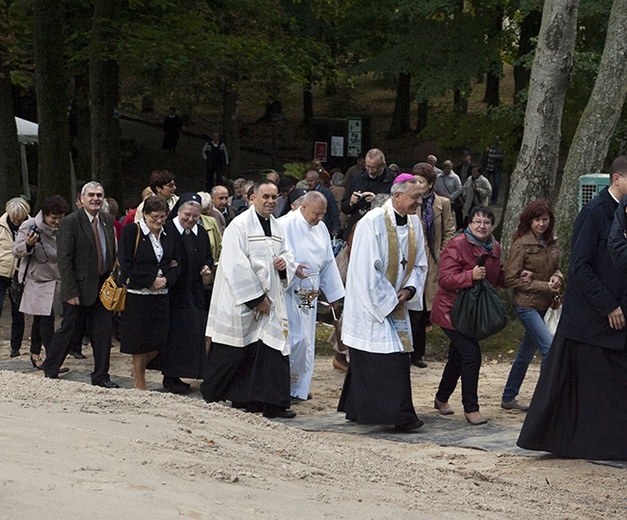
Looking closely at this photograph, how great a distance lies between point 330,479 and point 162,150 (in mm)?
32823

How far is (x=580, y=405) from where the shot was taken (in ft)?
26.0

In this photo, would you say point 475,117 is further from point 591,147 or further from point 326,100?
point 326,100

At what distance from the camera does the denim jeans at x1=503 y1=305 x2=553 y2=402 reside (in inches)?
378

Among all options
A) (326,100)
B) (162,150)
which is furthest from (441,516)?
(326,100)

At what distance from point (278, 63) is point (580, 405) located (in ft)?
47.0

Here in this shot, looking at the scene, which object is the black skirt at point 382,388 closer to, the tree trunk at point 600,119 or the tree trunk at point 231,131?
the tree trunk at point 600,119

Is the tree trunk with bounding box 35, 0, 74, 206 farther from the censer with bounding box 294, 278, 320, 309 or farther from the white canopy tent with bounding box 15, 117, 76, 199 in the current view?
the censer with bounding box 294, 278, 320, 309

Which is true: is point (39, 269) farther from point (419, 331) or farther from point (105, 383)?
point (419, 331)

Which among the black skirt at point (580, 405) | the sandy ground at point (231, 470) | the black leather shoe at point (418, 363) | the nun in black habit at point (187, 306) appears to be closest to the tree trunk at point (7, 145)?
the black leather shoe at point (418, 363)

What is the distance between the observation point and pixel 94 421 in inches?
288

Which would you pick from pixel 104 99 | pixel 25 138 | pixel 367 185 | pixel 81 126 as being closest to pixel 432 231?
pixel 367 185

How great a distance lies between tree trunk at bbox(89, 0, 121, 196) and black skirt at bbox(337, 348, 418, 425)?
12123mm

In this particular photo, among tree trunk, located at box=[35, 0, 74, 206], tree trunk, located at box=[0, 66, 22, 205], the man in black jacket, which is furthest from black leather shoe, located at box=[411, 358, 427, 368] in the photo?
tree trunk, located at box=[0, 66, 22, 205]

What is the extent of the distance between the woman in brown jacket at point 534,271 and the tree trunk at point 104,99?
12.0 metres
